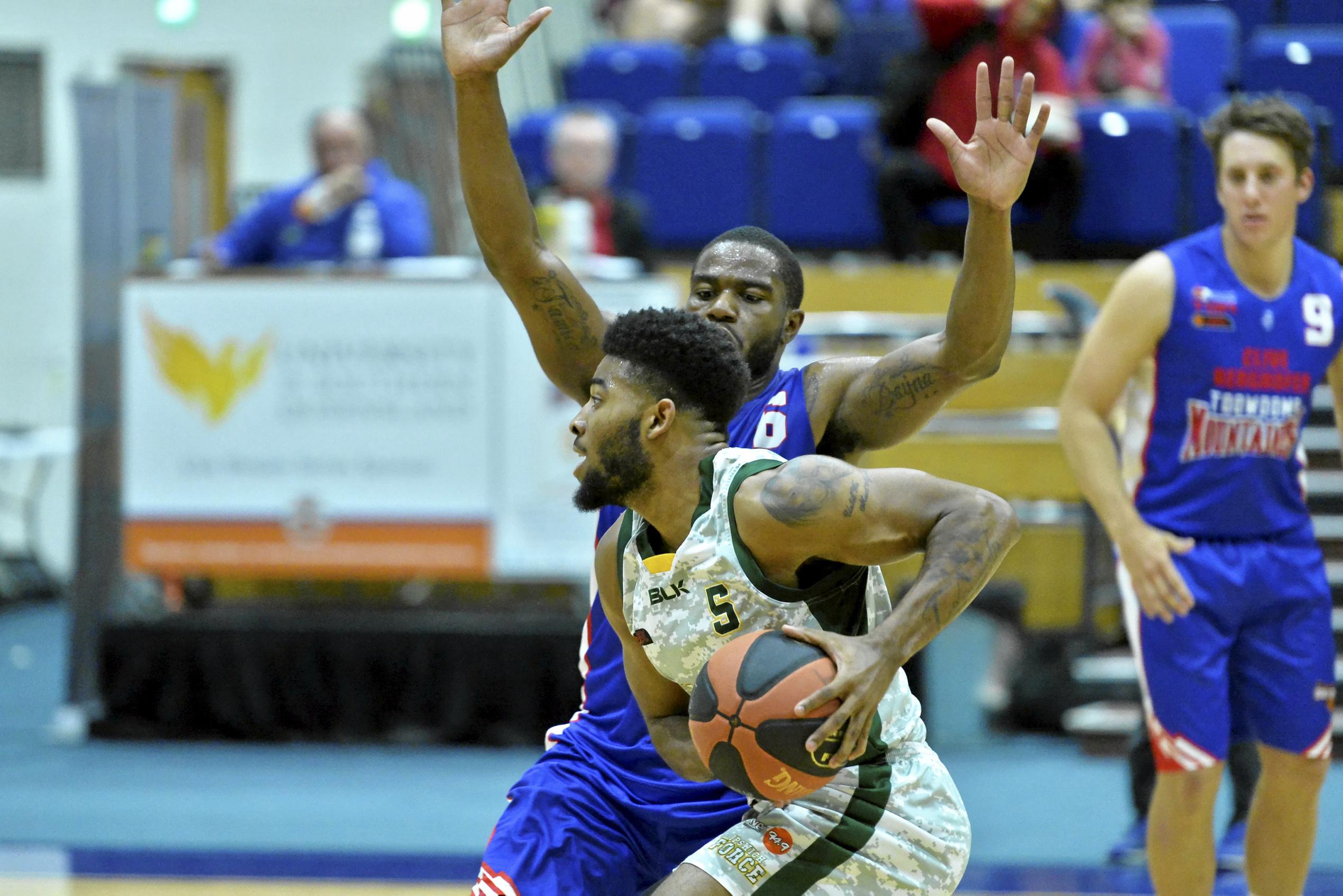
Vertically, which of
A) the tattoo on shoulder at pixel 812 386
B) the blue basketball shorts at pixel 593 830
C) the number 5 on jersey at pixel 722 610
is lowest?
the blue basketball shorts at pixel 593 830

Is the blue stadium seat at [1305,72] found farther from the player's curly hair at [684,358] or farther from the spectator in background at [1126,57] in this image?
the player's curly hair at [684,358]

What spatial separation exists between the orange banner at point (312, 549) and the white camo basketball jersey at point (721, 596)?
12.9 feet

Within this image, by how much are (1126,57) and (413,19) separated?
4.53 metres

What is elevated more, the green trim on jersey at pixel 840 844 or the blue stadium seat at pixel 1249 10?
the blue stadium seat at pixel 1249 10

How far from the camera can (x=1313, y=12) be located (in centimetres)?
865

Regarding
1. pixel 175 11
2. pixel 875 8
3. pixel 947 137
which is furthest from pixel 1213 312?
pixel 175 11

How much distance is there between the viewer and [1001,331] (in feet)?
9.56

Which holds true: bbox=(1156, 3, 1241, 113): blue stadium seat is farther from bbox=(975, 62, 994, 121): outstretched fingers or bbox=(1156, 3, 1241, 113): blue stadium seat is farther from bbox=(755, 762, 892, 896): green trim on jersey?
bbox=(755, 762, 892, 896): green trim on jersey

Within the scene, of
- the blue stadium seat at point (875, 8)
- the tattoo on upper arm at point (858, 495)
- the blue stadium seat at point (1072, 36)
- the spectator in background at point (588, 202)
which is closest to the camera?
the tattoo on upper arm at point (858, 495)

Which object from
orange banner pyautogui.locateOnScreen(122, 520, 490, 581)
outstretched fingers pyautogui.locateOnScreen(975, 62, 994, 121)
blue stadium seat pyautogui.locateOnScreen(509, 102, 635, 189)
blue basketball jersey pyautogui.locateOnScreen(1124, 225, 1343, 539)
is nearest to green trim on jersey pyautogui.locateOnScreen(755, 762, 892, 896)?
outstretched fingers pyautogui.locateOnScreen(975, 62, 994, 121)

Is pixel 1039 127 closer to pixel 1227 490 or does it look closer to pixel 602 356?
pixel 602 356

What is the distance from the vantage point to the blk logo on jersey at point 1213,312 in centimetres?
394

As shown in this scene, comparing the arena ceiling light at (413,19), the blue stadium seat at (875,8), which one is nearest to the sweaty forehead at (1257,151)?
the blue stadium seat at (875,8)

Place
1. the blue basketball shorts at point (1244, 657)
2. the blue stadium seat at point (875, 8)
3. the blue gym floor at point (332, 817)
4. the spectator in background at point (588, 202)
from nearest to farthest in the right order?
the blue basketball shorts at point (1244, 657) → the blue gym floor at point (332, 817) → the spectator in background at point (588, 202) → the blue stadium seat at point (875, 8)
